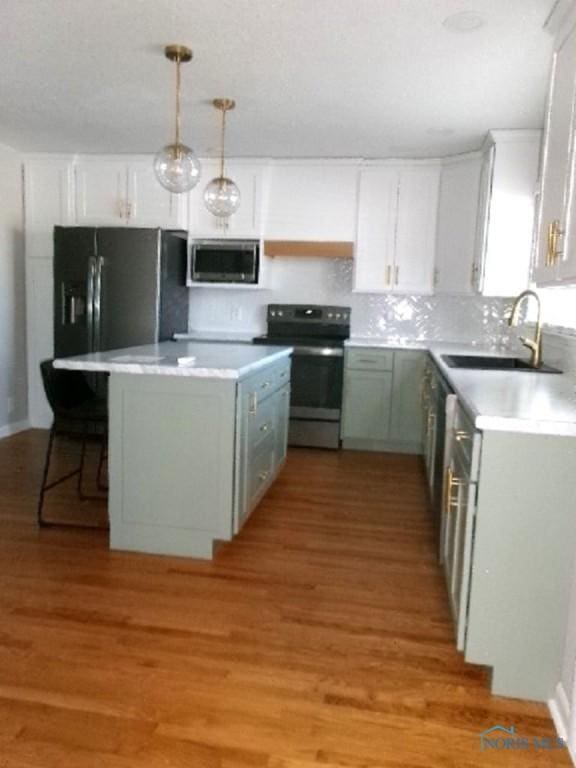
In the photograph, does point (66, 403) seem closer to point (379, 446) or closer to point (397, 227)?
point (379, 446)

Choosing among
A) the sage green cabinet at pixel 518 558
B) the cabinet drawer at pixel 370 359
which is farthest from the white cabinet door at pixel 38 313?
the sage green cabinet at pixel 518 558

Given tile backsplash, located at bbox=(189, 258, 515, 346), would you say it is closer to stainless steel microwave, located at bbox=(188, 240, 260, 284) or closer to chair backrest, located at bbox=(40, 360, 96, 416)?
stainless steel microwave, located at bbox=(188, 240, 260, 284)

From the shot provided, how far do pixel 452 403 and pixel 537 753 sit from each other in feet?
4.18

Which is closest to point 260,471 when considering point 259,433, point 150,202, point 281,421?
point 259,433

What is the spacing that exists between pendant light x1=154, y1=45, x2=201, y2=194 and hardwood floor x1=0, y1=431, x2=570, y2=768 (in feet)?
5.91

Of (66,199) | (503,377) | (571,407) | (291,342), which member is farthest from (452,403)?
(66,199)

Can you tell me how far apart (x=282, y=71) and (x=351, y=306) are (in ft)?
8.10

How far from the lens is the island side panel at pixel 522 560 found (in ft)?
5.62

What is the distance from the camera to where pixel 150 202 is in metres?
4.97

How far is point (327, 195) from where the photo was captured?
4.88m

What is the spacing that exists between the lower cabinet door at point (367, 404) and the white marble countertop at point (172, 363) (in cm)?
153

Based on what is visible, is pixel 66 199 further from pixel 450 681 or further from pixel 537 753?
pixel 537 753

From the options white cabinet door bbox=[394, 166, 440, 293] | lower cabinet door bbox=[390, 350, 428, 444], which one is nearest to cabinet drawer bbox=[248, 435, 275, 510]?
lower cabinet door bbox=[390, 350, 428, 444]

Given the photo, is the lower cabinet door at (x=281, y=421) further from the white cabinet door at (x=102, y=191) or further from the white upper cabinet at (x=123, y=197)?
the white cabinet door at (x=102, y=191)
